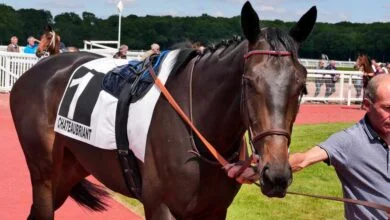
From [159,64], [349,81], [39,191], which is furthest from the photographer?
[349,81]

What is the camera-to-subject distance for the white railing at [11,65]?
1978 centimetres

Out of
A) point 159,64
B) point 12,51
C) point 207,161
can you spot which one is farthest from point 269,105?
point 12,51

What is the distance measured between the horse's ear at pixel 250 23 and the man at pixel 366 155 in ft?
2.15

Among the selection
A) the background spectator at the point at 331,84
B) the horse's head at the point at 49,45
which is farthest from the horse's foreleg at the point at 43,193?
the background spectator at the point at 331,84

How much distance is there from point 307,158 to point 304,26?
73 cm

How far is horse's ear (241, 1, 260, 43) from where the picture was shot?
126 inches

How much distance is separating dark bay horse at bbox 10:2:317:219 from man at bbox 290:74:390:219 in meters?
0.30

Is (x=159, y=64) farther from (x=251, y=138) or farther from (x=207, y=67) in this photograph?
(x=251, y=138)

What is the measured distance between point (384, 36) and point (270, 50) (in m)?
90.3

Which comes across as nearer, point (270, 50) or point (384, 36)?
point (270, 50)

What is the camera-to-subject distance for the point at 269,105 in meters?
2.97

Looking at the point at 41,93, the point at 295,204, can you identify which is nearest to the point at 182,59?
the point at 41,93

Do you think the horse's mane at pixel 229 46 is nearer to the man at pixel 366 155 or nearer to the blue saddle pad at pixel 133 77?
the blue saddle pad at pixel 133 77

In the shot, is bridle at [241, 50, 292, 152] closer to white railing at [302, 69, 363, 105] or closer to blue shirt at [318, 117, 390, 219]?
blue shirt at [318, 117, 390, 219]
